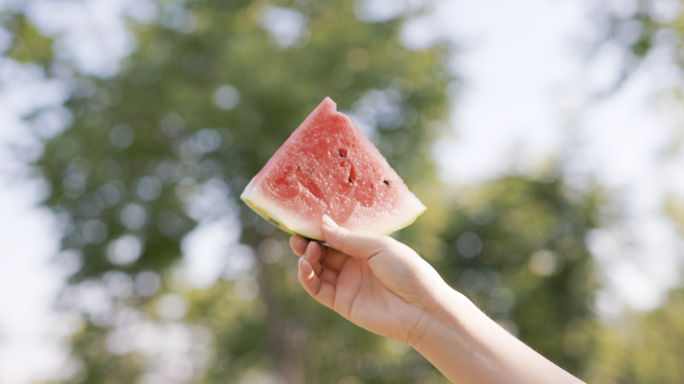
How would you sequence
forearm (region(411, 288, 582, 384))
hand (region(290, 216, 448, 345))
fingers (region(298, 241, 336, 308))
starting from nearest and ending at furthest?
forearm (region(411, 288, 582, 384)) < hand (region(290, 216, 448, 345)) < fingers (region(298, 241, 336, 308))

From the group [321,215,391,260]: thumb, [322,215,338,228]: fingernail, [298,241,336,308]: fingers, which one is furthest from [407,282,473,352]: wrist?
[322,215,338,228]: fingernail

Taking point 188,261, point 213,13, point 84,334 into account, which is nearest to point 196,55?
point 213,13

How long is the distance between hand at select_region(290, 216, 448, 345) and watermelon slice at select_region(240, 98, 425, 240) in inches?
8.5

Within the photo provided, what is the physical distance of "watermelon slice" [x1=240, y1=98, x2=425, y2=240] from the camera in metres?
2.55

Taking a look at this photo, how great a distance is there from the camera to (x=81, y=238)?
1275cm

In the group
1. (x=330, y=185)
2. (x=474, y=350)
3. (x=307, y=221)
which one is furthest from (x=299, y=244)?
(x=474, y=350)

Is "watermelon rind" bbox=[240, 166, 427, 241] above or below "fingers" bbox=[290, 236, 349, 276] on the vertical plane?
above

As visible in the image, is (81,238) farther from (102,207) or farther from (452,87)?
(452,87)

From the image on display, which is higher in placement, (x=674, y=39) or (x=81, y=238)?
(x=674, y=39)

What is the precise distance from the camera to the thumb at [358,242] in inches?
84.4

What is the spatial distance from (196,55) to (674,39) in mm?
11615

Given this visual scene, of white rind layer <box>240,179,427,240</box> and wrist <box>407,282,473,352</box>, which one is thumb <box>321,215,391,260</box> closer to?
white rind layer <box>240,179,427,240</box>

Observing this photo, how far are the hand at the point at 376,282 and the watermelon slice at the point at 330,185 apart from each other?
0.71 feet

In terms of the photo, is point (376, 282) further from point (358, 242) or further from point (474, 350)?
point (474, 350)
